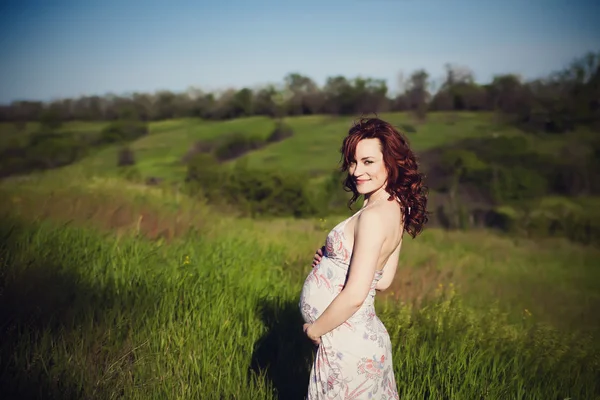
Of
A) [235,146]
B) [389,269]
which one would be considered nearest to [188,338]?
[389,269]

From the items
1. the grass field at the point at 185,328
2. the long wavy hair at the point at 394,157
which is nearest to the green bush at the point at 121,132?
the grass field at the point at 185,328

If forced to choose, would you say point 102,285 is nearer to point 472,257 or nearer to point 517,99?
point 472,257

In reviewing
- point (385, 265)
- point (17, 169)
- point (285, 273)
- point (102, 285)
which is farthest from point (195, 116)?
point (385, 265)

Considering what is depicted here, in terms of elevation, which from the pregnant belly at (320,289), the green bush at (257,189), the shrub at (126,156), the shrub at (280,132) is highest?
the pregnant belly at (320,289)

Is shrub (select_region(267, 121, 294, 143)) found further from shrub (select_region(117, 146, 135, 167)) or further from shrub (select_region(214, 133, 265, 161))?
shrub (select_region(117, 146, 135, 167))

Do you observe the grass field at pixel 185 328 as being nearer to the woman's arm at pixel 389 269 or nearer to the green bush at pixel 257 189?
the woman's arm at pixel 389 269

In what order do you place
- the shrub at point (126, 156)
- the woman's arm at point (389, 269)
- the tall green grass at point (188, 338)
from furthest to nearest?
the shrub at point (126, 156) < the tall green grass at point (188, 338) < the woman's arm at point (389, 269)

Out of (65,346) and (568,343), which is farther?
(568,343)

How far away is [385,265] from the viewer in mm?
2924

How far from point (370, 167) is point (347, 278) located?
0.49 meters

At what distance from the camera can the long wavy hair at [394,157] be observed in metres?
2.64

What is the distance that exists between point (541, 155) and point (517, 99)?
3471 mm

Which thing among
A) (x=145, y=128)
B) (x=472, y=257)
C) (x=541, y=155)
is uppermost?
(x=145, y=128)

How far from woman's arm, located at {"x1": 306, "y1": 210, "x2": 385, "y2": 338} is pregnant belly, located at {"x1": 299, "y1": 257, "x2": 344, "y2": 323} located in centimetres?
14
